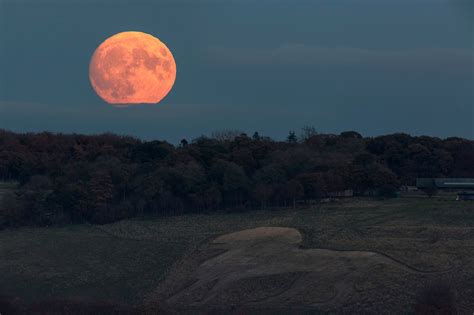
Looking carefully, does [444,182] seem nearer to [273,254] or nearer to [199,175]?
[199,175]

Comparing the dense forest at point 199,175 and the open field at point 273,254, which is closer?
the open field at point 273,254

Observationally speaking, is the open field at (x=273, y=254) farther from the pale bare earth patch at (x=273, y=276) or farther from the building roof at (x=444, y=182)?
the building roof at (x=444, y=182)

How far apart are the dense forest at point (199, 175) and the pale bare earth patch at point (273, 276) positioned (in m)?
15.7

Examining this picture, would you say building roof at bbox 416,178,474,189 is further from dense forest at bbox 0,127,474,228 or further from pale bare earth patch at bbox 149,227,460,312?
pale bare earth patch at bbox 149,227,460,312

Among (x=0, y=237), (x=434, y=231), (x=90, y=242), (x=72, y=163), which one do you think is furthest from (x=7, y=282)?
(x=72, y=163)

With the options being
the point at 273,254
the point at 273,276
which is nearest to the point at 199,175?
the point at 273,254

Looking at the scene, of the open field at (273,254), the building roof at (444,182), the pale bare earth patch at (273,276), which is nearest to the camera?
the pale bare earth patch at (273,276)

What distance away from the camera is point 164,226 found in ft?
187

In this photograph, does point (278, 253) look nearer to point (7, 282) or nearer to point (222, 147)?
point (7, 282)

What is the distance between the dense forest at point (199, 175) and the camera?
62.2 m

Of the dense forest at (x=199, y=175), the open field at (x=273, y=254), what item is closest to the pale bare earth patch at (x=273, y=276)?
the open field at (x=273, y=254)

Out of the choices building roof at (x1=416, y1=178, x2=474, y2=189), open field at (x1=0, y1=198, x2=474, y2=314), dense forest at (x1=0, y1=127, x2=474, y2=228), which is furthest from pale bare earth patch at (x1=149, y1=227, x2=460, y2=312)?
building roof at (x1=416, y1=178, x2=474, y2=189)

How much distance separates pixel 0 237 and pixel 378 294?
30.0m

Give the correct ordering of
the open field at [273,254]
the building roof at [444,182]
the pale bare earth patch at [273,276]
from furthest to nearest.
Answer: the building roof at [444,182], the open field at [273,254], the pale bare earth patch at [273,276]
